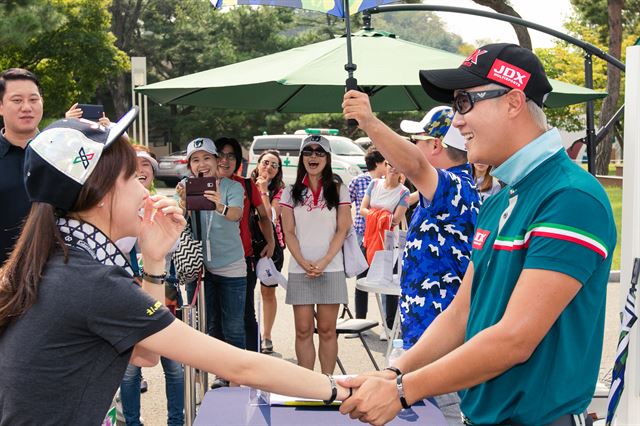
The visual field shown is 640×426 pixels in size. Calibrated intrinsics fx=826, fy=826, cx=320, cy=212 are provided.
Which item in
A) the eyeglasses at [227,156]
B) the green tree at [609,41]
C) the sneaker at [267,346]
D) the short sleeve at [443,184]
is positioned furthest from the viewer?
the green tree at [609,41]

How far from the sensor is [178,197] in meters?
6.86

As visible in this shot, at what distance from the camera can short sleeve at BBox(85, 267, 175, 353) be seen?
217 cm

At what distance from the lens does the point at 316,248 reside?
23.2 feet

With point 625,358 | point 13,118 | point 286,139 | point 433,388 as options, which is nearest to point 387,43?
point 13,118

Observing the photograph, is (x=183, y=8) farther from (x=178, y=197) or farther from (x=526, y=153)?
(x=526, y=153)

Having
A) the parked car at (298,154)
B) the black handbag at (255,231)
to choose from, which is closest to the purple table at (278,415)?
the black handbag at (255,231)

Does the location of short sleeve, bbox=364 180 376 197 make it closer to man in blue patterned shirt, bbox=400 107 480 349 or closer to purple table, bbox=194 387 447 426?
man in blue patterned shirt, bbox=400 107 480 349

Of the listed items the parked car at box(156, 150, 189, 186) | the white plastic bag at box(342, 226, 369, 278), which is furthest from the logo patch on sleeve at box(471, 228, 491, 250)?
the parked car at box(156, 150, 189, 186)

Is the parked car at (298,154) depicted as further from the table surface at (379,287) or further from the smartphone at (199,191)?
the smartphone at (199,191)

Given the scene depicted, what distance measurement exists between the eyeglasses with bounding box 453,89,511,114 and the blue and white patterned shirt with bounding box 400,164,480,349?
117 cm

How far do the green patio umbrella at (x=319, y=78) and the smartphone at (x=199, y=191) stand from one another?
2.30 ft

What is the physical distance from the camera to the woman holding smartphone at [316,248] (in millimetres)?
6969

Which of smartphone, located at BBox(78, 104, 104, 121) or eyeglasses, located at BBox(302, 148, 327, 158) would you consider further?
eyeglasses, located at BBox(302, 148, 327, 158)

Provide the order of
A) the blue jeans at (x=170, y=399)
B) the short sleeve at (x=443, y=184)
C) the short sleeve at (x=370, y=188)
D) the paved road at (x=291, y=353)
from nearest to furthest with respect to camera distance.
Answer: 1. the short sleeve at (x=443, y=184)
2. the blue jeans at (x=170, y=399)
3. the paved road at (x=291, y=353)
4. the short sleeve at (x=370, y=188)
